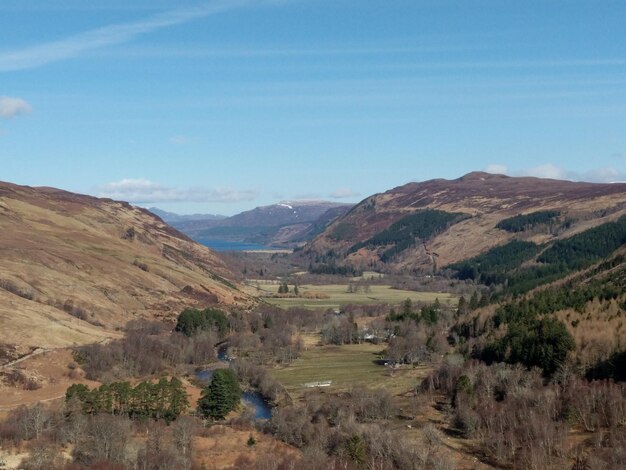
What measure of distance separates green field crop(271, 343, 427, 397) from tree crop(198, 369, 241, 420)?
16.8 metres

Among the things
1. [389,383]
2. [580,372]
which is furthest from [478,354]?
[580,372]

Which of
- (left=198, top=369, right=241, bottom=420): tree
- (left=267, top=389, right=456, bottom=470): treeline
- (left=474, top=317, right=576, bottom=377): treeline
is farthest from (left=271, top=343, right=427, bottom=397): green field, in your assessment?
(left=198, top=369, right=241, bottom=420): tree

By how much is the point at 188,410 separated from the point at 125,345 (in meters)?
39.4

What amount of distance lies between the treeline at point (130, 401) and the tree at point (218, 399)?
2857 millimetres

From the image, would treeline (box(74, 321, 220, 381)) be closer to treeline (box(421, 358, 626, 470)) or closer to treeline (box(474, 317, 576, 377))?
treeline (box(421, 358, 626, 470))

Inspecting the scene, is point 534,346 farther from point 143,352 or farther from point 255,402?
point 143,352

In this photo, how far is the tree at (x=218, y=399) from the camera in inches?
3573

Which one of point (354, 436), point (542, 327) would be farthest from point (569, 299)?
point (354, 436)

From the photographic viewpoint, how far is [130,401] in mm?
89562

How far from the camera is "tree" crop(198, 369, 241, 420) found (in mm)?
90750

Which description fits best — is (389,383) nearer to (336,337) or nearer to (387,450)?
(387,450)

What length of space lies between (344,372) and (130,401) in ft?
149

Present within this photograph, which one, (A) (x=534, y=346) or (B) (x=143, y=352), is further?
(B) (x=143, y=352)

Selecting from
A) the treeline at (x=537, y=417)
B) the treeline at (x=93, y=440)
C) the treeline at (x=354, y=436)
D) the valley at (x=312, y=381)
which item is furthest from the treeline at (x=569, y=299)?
the treeline at (x=93, y=440)
